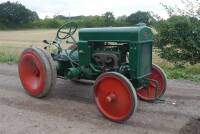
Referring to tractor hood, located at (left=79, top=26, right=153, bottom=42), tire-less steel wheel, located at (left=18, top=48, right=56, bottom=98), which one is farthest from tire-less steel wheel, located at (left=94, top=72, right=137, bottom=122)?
tire-less steel wheel, located at (left=18, top=48, right=56, bottom=98)

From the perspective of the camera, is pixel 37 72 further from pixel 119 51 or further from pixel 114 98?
pixel 114 98

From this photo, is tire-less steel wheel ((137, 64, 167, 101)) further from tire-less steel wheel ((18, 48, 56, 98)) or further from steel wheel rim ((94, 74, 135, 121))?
tire-less steel wheel ((18, 48, 56, 98))

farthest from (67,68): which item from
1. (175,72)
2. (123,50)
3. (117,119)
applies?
(175,72)

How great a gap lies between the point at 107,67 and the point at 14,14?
34893mm

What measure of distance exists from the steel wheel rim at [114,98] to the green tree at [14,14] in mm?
34882

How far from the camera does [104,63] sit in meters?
5.97

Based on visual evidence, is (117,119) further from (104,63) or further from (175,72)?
(175,72)

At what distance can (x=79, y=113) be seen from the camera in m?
5.70

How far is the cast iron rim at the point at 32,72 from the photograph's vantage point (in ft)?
20.6

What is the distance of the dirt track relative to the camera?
5004 mm

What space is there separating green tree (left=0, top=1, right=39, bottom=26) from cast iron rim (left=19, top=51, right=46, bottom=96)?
33284 millimetres

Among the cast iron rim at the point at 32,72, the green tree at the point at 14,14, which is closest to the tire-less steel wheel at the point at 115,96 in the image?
the cast iron rim at the point at 32,72

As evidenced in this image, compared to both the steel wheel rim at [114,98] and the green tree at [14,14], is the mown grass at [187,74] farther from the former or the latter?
the green tree at [14,14]

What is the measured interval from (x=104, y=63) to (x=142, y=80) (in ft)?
2.16
